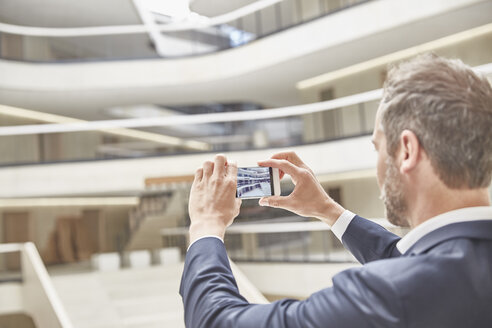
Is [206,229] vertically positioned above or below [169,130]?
below

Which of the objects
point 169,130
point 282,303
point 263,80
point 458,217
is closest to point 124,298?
point 263,80

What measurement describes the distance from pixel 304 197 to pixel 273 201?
99 mm

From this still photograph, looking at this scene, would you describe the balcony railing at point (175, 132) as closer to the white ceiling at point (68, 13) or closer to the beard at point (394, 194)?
the white ceiling at point (68, 13)

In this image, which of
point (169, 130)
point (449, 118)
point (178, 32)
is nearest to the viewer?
point (449, 118)

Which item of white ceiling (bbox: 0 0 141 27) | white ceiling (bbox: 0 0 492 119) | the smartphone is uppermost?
white ceiling (bbox: 0 0 141 27)

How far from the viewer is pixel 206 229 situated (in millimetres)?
1040

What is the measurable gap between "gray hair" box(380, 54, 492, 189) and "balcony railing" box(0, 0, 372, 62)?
996 cm

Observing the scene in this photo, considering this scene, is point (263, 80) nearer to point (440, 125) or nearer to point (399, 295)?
point (440, 125)

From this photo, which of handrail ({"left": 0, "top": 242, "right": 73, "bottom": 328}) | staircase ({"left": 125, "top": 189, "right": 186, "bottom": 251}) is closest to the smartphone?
handrail ({"left": 0, "top": 242, "right": 73, "bottom": 328})

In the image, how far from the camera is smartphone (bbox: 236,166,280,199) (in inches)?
49.4

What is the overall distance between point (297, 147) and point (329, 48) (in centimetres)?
206

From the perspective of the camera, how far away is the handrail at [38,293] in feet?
24.0

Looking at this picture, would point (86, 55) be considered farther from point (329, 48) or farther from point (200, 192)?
point (200, 192)

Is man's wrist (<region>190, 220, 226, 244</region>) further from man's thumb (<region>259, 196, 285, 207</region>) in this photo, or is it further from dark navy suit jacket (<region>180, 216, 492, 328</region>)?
man's thumb (<region>259, 196, 285, 207</region>)
